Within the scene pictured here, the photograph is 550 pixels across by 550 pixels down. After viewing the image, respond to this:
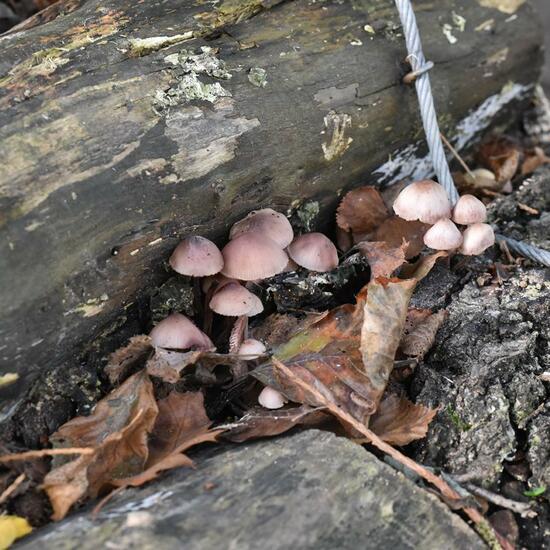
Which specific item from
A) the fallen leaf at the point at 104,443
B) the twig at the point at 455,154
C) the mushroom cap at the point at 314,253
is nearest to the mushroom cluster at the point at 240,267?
the mushroom cap at the point at 314,253

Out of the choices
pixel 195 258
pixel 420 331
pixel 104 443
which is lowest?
pixel 420 331

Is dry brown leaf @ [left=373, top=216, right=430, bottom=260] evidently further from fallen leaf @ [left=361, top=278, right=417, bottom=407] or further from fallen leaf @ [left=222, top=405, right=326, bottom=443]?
fallen leaf @ [left=222, top=405, right=326, bottom=443]

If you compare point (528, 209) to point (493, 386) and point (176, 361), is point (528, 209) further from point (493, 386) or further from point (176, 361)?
point (176, 361)

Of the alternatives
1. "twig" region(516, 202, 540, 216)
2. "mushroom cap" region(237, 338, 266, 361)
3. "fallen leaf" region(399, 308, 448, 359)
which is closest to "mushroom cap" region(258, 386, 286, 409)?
"mushroom cap" region(237, 338, 266, 361)

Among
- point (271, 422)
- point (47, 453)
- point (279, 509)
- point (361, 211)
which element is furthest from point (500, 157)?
point (47, 453)

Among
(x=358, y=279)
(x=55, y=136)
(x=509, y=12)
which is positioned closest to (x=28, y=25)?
(x=55, y=136)

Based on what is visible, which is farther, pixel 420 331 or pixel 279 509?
pixel 420 331
